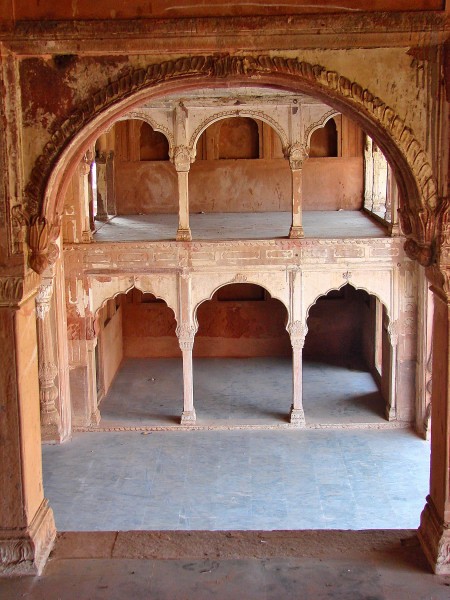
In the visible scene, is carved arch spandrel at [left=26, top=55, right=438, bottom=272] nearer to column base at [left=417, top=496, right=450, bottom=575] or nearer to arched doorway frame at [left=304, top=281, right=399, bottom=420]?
column base at [left=417, top=496, right=450, bottom=575]

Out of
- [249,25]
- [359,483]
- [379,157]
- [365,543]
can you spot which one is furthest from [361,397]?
[249,25]

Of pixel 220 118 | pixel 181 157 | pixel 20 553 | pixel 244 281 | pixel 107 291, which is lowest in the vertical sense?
pixel 20 553

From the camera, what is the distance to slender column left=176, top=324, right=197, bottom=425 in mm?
15969

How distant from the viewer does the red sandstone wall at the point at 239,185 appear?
20.6 m

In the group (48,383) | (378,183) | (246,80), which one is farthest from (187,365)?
(246,80)

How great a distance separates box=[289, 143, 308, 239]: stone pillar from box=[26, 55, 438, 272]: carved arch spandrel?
33.3 ft

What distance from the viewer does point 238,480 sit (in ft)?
44.2

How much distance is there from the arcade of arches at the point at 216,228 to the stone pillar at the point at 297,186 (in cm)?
4

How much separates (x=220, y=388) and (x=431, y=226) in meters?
13.1

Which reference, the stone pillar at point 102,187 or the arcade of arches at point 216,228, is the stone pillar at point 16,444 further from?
the stone pillar at point 102,187

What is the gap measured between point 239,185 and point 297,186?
4872 millimetres

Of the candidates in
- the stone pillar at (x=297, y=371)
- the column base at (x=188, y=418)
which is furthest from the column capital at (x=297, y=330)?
the column base at (x=188, y=418)

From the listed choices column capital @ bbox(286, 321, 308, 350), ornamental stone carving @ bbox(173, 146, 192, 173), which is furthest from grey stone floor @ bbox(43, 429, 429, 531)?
ornamental stone carving @ bbox(173, 146, 192, 173)

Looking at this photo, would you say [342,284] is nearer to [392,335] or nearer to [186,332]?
[392,335]
